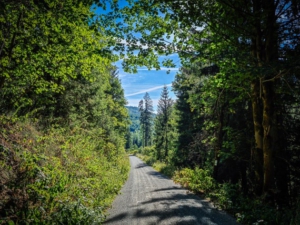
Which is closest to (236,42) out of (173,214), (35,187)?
(173,214)

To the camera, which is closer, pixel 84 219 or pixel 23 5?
pixel 84 219

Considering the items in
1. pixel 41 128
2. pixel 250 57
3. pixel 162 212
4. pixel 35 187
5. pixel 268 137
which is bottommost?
pixel 162 212

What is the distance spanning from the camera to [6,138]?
21.1 ft

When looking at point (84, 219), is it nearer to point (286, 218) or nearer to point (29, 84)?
point (286, 218)

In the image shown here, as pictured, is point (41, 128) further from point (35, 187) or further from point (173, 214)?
point (173, 214)

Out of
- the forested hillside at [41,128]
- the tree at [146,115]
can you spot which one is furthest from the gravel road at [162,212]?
the tree at [146,115]

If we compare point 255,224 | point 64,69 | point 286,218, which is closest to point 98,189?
point 64,69

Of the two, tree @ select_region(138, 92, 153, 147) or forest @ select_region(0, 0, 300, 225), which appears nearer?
forest @ select_region(0, 0, 300, 225)

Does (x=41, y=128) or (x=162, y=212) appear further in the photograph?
(x=41, y=128)

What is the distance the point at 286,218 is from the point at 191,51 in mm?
6707

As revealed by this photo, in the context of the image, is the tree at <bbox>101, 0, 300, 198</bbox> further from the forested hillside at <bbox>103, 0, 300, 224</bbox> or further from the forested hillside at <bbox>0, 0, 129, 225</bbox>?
the forested hillside at <bbox>0, 0, 129, 225</bbox>

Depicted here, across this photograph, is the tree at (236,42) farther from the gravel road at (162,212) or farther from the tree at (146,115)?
the tree at (146,115)

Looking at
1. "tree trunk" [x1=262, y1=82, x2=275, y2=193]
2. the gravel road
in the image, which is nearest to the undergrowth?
the gravel road

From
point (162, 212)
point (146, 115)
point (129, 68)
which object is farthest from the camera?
point (146, 115)
